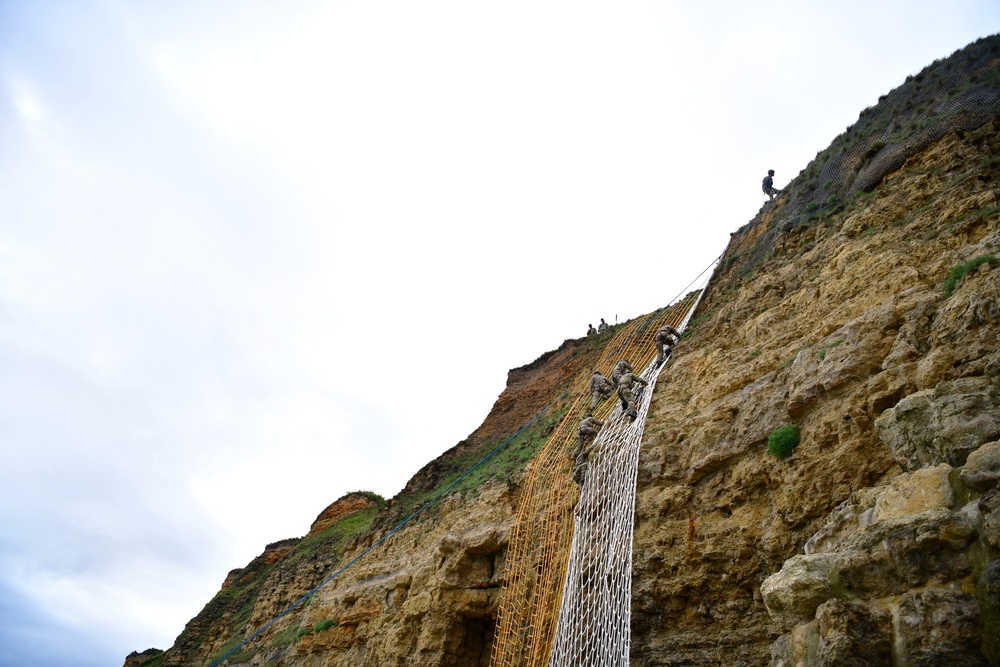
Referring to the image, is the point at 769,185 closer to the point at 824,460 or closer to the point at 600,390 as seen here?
the point at 600,390

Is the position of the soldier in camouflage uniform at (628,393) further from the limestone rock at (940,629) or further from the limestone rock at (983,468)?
the limestone rock at (940,629)

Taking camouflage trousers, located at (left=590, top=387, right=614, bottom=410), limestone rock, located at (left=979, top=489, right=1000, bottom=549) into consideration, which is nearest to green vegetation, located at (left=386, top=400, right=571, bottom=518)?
camouflage trousers, located at (left=590, top=387, right=614, bottom=410)

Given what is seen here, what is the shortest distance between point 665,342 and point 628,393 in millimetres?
1497

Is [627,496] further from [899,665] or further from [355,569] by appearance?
[355,569]

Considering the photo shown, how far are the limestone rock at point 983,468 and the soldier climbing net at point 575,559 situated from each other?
3.79 meters

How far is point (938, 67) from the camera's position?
11258mm

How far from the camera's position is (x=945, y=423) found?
4230 mm

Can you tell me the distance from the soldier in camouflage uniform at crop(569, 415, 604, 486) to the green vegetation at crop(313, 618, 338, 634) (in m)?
7.39

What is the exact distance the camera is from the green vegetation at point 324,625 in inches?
566

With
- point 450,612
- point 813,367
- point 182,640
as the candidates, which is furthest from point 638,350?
point 182,640

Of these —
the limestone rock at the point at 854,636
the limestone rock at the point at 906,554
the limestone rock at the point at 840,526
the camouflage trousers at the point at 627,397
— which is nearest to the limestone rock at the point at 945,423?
the limestone rock at the point at 840,526

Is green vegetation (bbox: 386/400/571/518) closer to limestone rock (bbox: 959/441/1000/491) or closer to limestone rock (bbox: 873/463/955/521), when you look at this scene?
limestone rock (bbox: 873/463/955/521)

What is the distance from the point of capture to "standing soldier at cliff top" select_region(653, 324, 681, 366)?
1138 centimetres

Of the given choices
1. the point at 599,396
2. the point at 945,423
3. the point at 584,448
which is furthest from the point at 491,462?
the point at 945,423
